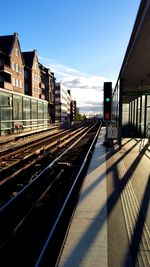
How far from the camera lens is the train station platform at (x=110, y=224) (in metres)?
3.45

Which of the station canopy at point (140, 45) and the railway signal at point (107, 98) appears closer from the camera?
the station canopy at point (140, 45)

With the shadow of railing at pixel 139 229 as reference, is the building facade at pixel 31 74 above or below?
above

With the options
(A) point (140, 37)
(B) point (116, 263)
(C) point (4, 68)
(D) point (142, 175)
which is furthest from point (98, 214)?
(C) point (4, 68)

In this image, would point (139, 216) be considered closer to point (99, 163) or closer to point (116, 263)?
point (116, 263)

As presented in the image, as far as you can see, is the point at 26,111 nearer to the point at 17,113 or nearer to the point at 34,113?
the point at 17,113

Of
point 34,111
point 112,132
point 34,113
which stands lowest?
point 112,132

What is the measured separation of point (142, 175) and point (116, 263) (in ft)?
16.3

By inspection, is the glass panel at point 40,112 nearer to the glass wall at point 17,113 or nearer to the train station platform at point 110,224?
the glass wall at point 17,113

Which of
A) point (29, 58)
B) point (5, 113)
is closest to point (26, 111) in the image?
point (5, 113)

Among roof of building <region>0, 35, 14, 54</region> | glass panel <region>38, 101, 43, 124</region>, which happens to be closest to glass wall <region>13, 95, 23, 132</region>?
glass panel <region>38, 101, 43, 124</region>

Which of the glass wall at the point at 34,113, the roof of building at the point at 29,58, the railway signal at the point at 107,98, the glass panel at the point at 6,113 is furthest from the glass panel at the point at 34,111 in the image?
the roof of building at the point at 29,58

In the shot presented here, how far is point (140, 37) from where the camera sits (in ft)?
25.1

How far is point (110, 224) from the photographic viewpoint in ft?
14.6

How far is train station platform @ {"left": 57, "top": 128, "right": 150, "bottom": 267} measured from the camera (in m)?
3.45
